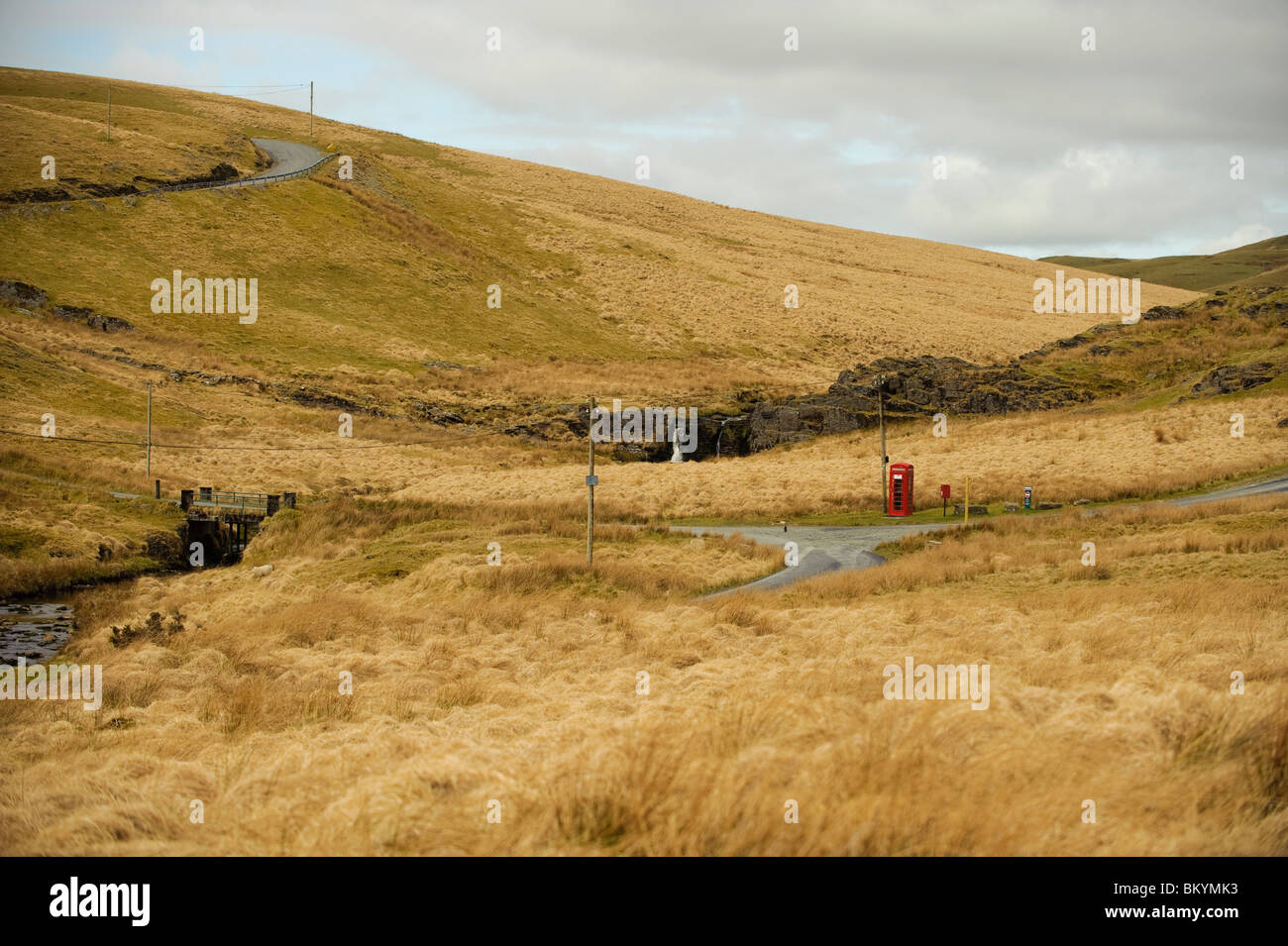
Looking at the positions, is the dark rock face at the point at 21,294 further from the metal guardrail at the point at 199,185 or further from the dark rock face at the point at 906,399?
the dark rock face at the point at 906,399

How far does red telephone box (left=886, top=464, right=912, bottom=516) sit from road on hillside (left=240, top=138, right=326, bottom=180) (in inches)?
3233

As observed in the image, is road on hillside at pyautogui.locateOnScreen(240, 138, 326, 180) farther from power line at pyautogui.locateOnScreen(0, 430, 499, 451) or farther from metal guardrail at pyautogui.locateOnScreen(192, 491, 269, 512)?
metal guardrail at pyautogui.locateOnScreen(192, 491, 269, 512)

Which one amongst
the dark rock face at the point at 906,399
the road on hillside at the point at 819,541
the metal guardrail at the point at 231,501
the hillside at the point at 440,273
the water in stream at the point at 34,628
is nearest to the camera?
the water in stream at the point at 34,628

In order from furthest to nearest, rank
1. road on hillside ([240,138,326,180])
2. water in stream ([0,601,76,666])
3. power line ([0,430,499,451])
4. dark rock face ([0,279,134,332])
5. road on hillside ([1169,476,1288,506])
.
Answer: road on hillside ([240,138,326,180]) < dark rock face ([0,279,134,332]) < power line ([0,430,499,451]) < road on hillside ([1169,476,1288,506]) < water in stream ([0,601,76,666])

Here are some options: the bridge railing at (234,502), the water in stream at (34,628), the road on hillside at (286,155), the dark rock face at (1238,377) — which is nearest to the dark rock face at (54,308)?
the bridge railing at (234,502)

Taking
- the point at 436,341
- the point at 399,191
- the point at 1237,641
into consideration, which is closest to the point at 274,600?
the point at 1237,641

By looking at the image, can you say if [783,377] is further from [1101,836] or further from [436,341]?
[1101,836]

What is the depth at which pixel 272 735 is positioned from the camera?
1150 cm

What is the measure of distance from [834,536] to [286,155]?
328ft

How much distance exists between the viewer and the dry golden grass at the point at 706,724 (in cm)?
Result: 624

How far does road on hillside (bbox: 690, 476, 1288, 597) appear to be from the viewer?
26859 mm

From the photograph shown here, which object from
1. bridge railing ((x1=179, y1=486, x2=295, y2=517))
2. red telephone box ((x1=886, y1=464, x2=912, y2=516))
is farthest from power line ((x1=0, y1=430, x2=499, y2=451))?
red telephone box ((x1=886, y1=464, x2=912, y2=516))

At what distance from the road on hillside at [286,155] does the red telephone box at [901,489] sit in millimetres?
82110
